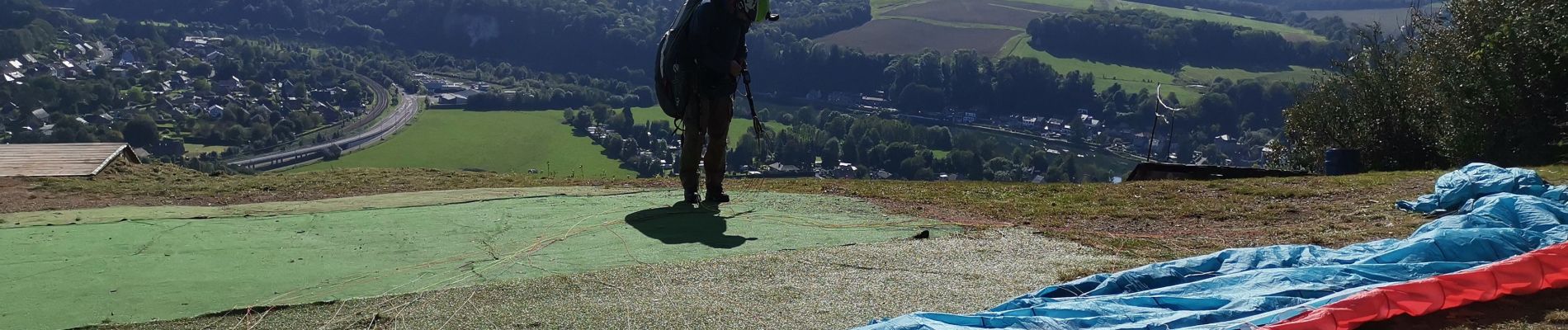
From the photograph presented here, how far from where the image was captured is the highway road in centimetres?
3920

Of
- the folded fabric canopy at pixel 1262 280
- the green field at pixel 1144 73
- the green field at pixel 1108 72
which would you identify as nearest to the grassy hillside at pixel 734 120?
the green field at pixel 1108 72

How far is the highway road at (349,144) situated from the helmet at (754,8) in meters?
28.6

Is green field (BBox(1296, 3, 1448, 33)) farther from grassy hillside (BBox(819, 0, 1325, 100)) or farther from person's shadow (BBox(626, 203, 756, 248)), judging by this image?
person's shadow (BBox(626, 203, 756, 248))

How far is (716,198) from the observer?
12555 mm

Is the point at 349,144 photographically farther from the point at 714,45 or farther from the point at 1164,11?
the point at 1164,11

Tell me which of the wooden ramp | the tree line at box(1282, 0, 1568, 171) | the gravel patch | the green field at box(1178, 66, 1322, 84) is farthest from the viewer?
the green field at box(1178, 66, 1322, 84)

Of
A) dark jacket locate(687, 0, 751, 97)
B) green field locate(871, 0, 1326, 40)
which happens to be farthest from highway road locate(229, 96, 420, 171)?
green field locate(871, 0, 1326, 40)

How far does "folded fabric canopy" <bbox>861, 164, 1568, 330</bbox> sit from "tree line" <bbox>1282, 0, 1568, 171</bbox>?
1162 centimetres

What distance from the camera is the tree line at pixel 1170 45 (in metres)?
86.1

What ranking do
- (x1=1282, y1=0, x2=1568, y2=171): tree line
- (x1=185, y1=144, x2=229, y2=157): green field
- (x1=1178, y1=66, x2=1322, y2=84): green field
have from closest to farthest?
(x1=1282, y1=0, x2=1568, y2=171): tree line → (x1=185, y1=144, x2=229, y2=157): green field → (x1=1178, y1=66, x2=1322, y2=84): green field

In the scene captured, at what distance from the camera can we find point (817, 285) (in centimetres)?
824

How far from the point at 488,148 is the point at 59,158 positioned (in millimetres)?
32406

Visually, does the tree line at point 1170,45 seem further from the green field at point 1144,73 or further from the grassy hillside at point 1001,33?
the grassy hillside at point 1001,33

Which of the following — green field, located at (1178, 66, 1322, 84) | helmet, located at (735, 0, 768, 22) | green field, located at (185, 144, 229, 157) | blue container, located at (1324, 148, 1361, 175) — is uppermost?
helmet, located at (735, 0, 768, 22)
